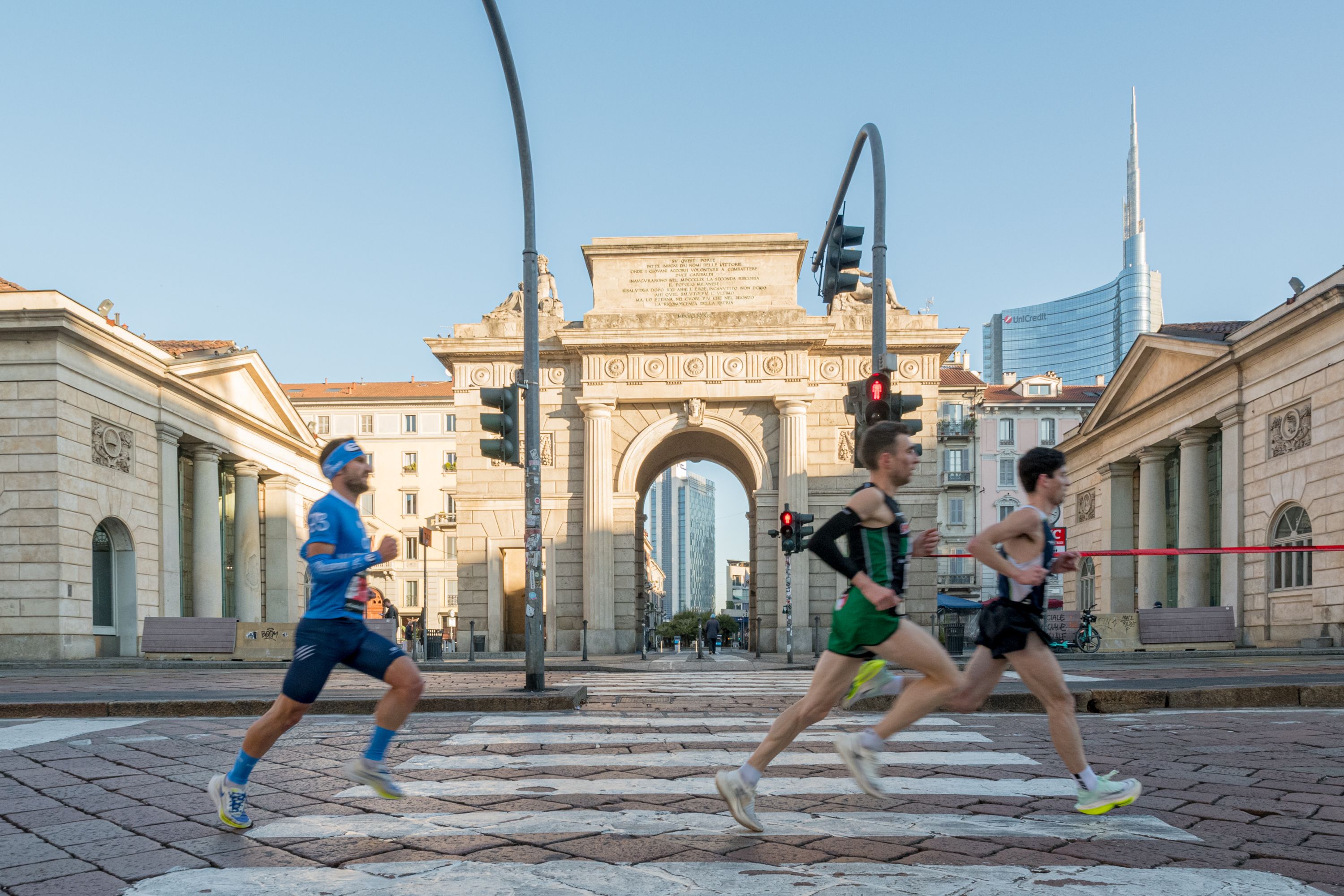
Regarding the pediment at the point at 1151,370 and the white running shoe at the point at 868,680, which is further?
the pediment at the point at 1151,370

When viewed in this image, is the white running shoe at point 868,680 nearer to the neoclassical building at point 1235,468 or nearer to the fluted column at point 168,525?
the neoclassical building at point 1235,468

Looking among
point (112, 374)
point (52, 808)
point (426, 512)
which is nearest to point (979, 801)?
point (52, 808)

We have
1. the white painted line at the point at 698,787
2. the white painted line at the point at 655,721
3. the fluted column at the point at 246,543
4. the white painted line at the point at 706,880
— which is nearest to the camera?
the white painted line at the point at 706,880

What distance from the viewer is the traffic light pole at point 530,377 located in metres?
12.0

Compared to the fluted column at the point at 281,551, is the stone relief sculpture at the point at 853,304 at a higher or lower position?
higher

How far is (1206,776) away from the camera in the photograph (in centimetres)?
611

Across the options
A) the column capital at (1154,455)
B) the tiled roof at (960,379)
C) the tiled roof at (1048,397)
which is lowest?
the column capital at (1154,455)

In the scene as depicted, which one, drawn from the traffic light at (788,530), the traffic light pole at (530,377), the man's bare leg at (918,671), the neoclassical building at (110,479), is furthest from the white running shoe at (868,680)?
the neoclassical building at (110,479)

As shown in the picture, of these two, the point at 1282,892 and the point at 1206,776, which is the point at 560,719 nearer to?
the point at 1206,776

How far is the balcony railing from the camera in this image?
6184cm

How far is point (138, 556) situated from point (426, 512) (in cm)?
4061

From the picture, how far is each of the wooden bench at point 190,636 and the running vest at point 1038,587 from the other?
21.8 meters

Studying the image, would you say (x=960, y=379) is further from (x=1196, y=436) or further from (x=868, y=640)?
(x=868, y=640)

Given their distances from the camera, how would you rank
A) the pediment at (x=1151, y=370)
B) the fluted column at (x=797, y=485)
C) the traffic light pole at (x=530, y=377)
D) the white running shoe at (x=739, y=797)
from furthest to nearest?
the pediment at (x=1151, y=370)
the fluted column at (x=797, y=485)
the traffic light pole at (x=530, y=377)
the white running shoe at (x=739, y=797)
